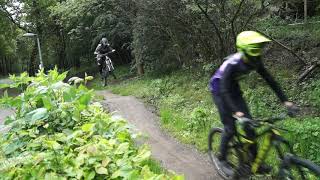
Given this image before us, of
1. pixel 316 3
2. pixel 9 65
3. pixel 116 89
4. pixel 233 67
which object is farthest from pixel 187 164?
pixel 9 65

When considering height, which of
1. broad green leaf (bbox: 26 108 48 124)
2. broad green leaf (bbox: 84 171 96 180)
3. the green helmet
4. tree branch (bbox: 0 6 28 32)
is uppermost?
tree branch (bbox: 0 6 28 32)

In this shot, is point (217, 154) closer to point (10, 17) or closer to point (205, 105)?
point (205, 105)

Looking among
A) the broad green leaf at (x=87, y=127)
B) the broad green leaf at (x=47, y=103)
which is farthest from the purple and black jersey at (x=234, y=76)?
the broad green leaf at (x=47, y=103)

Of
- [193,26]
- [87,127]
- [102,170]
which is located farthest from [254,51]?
[193,26]

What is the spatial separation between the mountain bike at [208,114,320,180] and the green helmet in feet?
2.53

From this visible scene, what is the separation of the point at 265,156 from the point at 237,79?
3.25 feet

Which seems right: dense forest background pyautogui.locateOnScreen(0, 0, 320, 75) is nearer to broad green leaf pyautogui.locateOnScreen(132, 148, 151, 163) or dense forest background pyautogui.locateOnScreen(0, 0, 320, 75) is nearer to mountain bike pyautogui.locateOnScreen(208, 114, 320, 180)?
mountain bike pyautogui.locateOnScreen(208, 114, 320, 180)

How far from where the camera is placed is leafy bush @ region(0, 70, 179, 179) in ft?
13.6

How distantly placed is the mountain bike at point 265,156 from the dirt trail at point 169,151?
2.48 ft

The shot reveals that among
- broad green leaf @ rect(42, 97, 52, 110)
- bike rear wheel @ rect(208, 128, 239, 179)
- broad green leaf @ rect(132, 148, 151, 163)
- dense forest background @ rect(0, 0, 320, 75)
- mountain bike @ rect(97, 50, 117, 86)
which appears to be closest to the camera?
broad green leaf @ rect(132, 148, 151, 163)

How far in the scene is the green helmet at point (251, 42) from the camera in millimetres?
4980

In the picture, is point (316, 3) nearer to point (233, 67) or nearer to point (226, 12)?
point (226, 12)

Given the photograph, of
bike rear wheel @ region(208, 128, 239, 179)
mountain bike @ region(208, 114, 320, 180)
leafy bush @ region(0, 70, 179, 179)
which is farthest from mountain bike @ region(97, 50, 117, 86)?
mountain bike @ region(208, 114, 320, 180)

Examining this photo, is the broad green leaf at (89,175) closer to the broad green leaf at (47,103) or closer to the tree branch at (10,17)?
the broad green leaf at (47,103)
